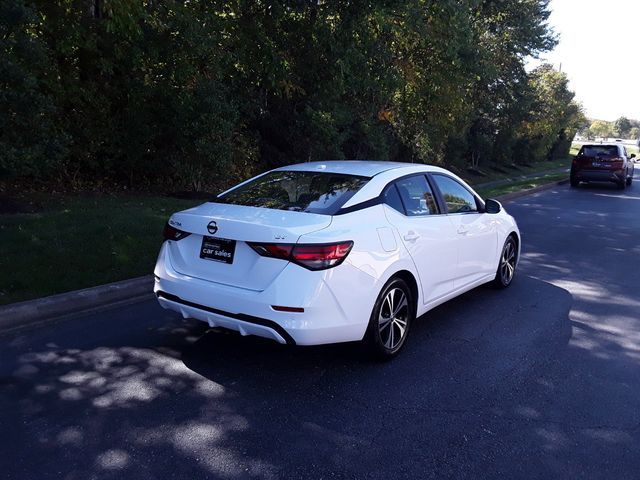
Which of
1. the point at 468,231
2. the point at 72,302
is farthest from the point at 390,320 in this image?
the point at 72,302

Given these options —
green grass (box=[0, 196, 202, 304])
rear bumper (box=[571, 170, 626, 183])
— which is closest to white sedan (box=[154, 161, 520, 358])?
green grass (box=[0, 196, 202, 304])

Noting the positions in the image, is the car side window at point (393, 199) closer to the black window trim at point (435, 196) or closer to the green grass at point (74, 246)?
the black window trim at point (435, 196)

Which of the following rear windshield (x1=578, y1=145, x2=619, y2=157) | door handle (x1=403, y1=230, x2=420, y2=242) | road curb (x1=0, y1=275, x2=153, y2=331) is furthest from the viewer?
rear windshield (x1=578, y1=145, x2=619, y2=157)

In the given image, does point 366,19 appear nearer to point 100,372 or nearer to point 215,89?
point 215,89

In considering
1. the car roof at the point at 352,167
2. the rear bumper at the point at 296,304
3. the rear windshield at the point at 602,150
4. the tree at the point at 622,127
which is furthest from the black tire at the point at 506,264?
the tree at the point at 622,127

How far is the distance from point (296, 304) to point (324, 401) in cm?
69

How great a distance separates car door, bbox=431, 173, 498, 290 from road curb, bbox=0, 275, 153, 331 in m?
3.33

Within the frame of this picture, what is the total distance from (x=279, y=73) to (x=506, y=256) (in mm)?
6786

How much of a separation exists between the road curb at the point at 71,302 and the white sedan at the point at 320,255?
57.2 inches

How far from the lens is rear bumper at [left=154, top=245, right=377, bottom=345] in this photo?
3.95 metres

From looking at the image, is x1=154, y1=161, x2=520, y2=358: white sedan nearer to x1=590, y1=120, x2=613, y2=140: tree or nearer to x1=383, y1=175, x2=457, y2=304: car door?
x1=383, y1=175, x2=457, y2=304: car door

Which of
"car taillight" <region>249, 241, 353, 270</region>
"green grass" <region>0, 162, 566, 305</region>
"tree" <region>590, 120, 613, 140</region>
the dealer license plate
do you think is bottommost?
"green grass" <region>0, 162, 566, 305</region>

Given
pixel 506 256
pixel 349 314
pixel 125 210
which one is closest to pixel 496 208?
pixel 506 256

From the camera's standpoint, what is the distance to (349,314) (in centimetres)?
415
